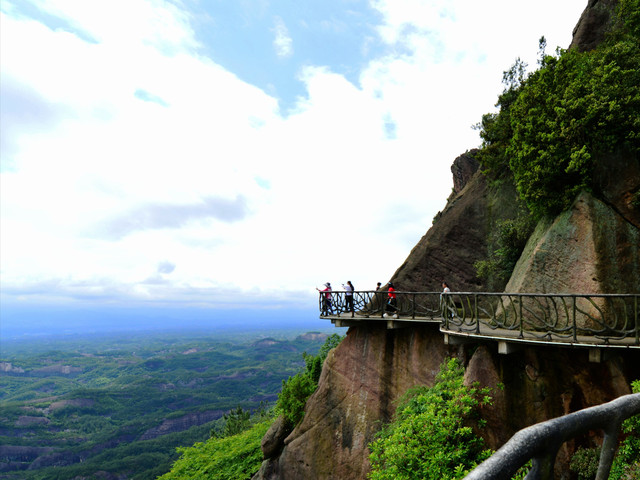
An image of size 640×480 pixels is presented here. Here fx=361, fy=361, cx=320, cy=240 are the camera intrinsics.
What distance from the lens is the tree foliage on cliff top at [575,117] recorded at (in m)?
11.7

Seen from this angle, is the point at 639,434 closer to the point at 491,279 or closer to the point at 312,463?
the point at 491,279

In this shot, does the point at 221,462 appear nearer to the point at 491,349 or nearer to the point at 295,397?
the point at 295,397

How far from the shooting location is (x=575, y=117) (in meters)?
12.4

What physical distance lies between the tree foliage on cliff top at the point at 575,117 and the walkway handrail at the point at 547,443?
12.1 metres

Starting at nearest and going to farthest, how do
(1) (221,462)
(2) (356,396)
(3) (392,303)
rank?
(2) (356,396)
(3) (392,303)
(1) (221,462)

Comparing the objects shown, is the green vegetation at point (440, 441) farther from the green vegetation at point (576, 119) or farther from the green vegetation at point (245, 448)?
the green vegetation at point (245, 448)

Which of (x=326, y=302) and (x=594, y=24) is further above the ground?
(x=594, y=24)

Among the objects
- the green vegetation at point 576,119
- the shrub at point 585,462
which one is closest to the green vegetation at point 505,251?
the green vegetation at point 576,119

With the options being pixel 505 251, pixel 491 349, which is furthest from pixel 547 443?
pixel 505 251

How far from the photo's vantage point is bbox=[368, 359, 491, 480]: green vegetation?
34.2ft

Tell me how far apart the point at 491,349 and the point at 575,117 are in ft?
27.6

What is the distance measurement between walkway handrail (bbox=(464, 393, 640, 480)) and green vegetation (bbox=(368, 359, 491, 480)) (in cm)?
890

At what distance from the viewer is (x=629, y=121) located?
11633 mm

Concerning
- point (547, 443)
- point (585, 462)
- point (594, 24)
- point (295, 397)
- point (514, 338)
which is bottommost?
point (295, 397)
